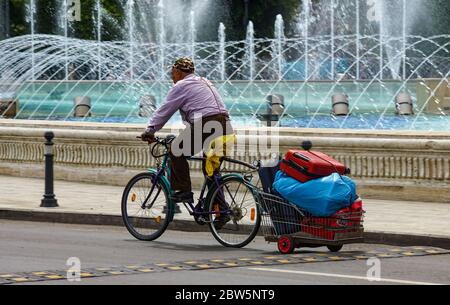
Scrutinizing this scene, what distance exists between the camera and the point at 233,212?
13.6m

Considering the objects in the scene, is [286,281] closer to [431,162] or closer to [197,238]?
[197,238]

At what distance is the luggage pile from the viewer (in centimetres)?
1261

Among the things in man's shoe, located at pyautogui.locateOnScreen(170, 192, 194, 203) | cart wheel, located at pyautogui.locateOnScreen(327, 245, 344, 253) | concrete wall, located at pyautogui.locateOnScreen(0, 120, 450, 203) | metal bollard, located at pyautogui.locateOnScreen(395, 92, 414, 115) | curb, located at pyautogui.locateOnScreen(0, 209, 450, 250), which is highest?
metal bollard, located at pyautogui.locateOnScreen(395, 92, 414, 115)

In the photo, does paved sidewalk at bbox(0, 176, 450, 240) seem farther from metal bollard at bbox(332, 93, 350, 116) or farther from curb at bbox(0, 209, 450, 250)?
metal bollard at bbox(332, 93, 350, 116)

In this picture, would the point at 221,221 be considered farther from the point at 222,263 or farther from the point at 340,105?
the point at 340,105

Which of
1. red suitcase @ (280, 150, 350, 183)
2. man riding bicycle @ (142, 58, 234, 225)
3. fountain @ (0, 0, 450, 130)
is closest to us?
red suitcase @ (280, 150, 350, 183)

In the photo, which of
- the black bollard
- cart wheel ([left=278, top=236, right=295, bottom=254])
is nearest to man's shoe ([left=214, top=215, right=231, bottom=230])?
cart wheel ([left=278, top=236, right=295, bottom=254])

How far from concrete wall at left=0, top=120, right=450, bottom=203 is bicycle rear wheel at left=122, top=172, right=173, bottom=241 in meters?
4.33

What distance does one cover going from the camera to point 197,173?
Answer: 1978 cm

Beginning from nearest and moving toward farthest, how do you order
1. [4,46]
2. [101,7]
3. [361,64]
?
1. [4,46]
2. [361,64]
3. [101,7]

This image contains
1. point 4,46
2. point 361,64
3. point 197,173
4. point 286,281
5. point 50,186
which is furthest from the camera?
point 361,64

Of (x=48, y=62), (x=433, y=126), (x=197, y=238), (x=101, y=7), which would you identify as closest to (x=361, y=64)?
(x=48, y=62)

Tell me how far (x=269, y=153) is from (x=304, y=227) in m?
5.88
